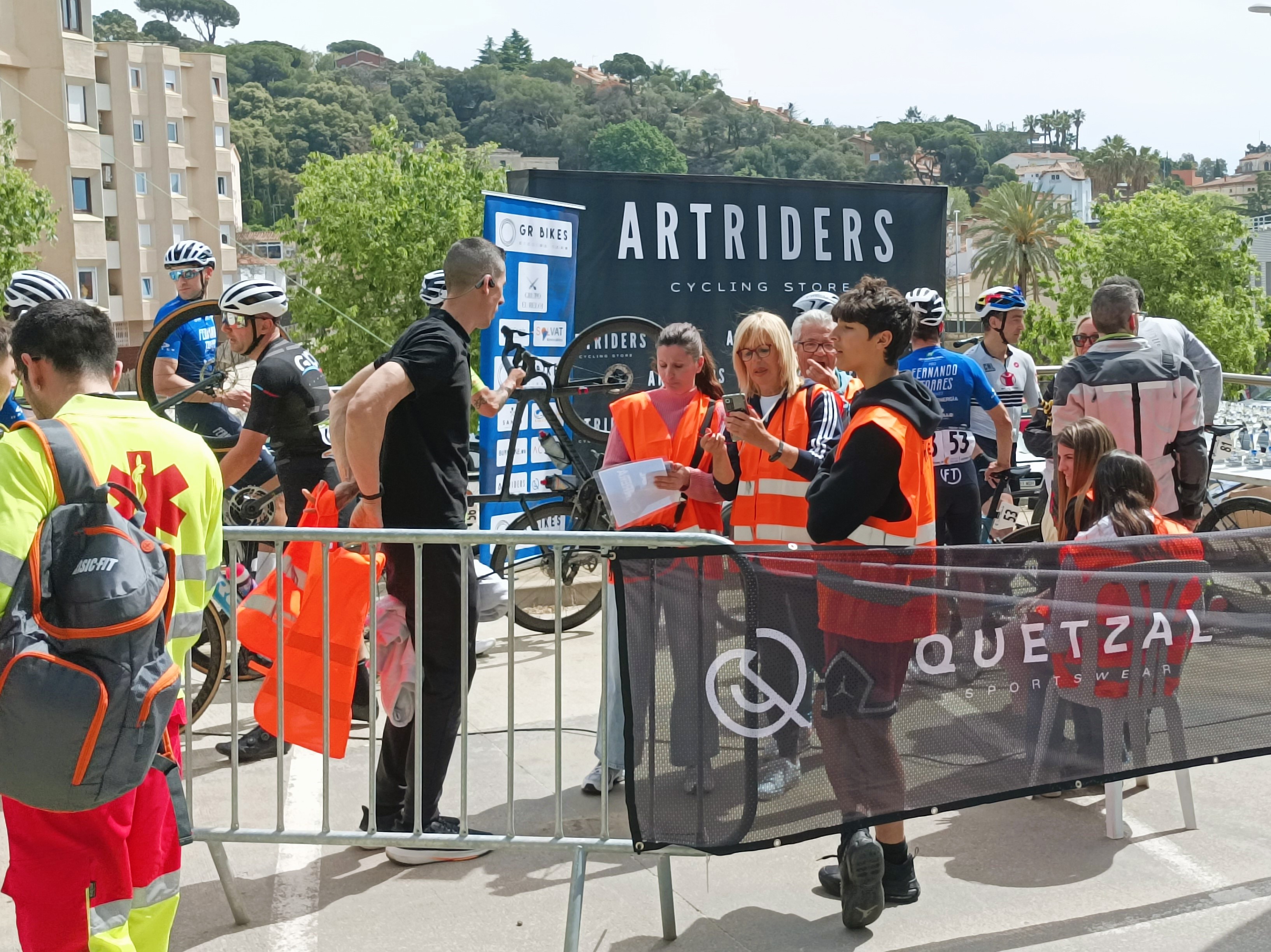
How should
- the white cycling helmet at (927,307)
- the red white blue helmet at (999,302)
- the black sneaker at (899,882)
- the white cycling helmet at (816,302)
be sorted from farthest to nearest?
the red white blue helmet at (999,302), the white cycling helmet at (816,302), the white cycling helmet at (927,307), the black sneaker at (899,882)

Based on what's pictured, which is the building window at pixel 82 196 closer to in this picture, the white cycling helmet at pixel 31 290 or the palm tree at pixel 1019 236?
the palm tree at pixel 1019 236

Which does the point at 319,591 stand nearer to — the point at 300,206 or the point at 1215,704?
the point at 1215,704

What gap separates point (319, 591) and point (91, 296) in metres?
76.6

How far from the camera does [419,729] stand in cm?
423

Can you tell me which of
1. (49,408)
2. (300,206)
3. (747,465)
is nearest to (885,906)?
(747,465)

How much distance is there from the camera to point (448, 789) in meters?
5.37

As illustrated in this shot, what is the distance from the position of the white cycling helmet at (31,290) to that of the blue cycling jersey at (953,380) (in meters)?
4.35

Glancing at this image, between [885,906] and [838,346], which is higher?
[838,346]

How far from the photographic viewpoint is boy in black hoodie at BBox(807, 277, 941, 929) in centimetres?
382

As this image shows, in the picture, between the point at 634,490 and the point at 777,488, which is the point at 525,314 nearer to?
the point at 634,490

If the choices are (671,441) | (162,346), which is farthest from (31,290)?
(671,441)

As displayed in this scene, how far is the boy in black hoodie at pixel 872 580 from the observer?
382cm

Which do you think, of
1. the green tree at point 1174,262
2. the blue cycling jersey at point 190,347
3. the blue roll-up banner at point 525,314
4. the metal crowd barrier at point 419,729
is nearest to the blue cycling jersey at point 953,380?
the blue roll-up banner at point 525,314

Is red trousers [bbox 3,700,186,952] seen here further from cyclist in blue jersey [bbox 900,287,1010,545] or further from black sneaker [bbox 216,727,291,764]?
cyclist in blue jersey [bbox 900,287,1010,545]
